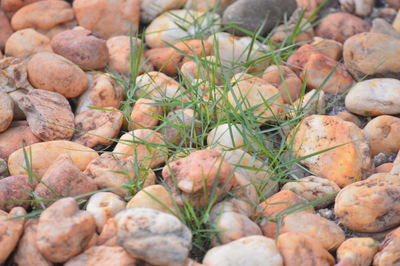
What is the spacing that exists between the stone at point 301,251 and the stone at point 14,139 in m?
0.93

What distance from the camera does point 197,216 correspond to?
1.68 meters

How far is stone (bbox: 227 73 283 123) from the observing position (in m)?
2.02

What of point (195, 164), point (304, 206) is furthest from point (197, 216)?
point (304, 206)

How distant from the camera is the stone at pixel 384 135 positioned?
203 cm

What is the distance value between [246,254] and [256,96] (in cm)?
75

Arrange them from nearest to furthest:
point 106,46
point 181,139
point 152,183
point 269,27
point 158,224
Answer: point 158,224 → point 152,183 → point 181,139 → point 106,46 → point 269,27

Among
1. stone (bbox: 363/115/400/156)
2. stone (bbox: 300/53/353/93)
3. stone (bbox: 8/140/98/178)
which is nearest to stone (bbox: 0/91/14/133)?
stone (bbox: 8/140/98/178)

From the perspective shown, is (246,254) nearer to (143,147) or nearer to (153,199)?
(153,199)

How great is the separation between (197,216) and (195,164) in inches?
6.0

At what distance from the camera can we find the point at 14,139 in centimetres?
202

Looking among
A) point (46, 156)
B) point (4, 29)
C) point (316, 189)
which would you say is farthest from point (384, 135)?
point (4, 29)

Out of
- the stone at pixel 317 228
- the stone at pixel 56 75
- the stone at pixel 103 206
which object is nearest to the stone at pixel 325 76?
the stone at pixel 317 228

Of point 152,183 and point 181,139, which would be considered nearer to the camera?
point 152,183

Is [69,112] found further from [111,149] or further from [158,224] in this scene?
[158,224]
